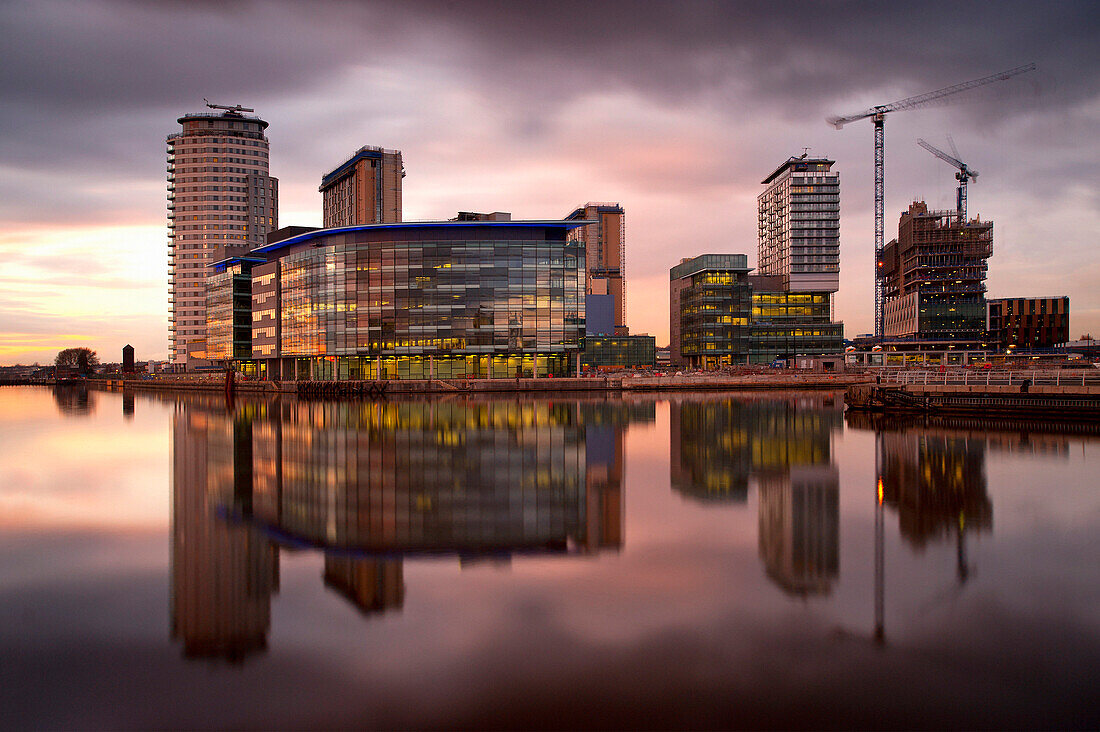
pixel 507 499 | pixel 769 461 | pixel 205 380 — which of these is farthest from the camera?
pixel 205 380

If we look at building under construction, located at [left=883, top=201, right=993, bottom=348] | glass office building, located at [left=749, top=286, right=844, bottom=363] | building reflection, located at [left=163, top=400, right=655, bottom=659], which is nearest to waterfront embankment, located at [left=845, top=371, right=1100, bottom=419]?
building reflection, located at [left=163, top=400, right=655, bottom=659]

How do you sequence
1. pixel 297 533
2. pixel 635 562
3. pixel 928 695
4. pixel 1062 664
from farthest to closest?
pixel 297 533 → pixel 635 562 → pixel 1062 664 → pixel 928 695

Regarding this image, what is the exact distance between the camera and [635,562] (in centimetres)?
1416

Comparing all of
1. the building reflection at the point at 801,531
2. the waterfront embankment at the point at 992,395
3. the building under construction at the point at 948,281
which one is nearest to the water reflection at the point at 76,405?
the building reflection at the point at 801,531

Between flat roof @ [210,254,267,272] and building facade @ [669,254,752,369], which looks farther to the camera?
building facade @ [669,254,752,369]

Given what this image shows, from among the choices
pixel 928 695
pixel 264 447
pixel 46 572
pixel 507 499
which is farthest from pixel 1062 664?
pixel 264 447

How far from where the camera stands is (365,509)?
1903 centimetres

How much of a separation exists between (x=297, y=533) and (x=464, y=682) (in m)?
9.59

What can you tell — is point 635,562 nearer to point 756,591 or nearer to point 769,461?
point 756,591

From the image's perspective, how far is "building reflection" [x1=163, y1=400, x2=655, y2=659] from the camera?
1252 cm

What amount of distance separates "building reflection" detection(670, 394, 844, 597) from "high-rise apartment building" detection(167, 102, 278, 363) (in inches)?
6568

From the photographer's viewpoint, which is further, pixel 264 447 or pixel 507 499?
pixel 264 447

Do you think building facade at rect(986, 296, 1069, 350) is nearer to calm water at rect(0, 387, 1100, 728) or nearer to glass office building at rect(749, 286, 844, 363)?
glass office building at rect(749, 286, 844, 363)

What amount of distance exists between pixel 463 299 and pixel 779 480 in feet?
286
